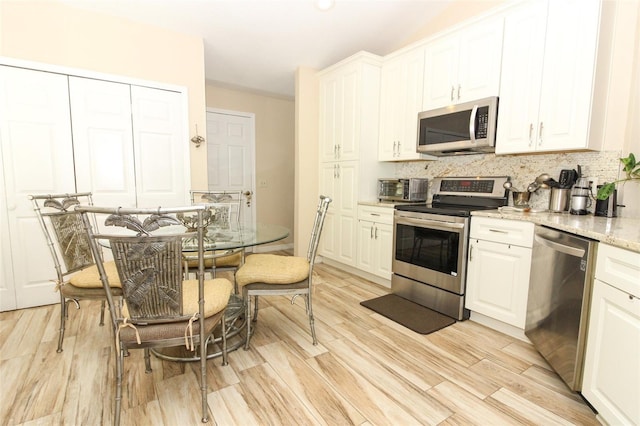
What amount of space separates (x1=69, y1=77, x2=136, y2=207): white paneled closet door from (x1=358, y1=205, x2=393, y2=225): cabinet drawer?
93.5 inches

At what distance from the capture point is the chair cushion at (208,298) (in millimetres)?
1401

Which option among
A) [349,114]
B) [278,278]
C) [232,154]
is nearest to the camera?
[278,278]

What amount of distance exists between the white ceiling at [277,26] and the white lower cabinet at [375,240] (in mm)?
2010

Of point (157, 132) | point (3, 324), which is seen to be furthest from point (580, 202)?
point (3, 324)

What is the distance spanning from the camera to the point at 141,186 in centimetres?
303

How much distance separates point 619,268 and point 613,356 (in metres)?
0.38

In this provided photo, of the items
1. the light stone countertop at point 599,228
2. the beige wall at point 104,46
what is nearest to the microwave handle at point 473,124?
the light stone countertop at point 599,228

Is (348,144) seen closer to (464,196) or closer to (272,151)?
(464,196)

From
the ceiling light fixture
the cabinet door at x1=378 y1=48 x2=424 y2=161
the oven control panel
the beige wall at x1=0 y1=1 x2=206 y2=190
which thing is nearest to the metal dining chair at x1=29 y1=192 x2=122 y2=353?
the beige wall at x1=0 y1=1 x2=206 y2=190

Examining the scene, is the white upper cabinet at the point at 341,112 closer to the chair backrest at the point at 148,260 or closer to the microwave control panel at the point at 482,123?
the microwave control panel at the point at 482,123

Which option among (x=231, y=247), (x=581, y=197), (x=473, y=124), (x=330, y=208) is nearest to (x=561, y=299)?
(x=581, y=197)

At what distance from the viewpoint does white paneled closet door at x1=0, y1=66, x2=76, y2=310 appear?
2.51m

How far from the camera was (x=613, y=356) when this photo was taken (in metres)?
1.31

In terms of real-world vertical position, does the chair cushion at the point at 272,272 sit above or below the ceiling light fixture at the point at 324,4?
below
